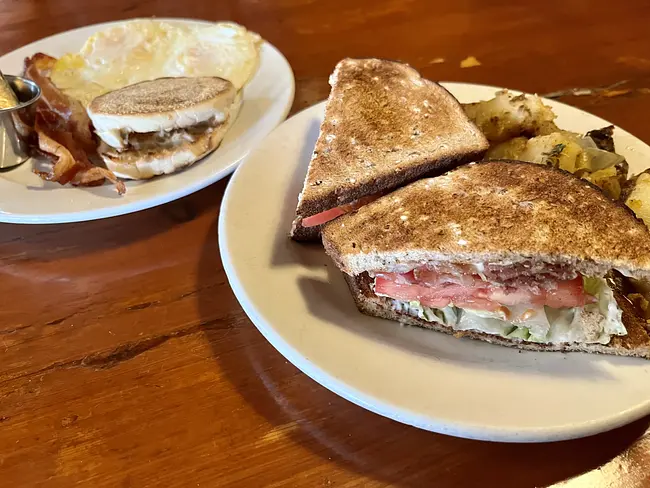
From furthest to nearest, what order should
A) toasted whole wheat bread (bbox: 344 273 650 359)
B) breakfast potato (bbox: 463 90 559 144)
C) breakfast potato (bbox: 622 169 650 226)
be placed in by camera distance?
breakfast potato (bbox: 463 90 559 144), breakfast potato (bbox: 622 169 650 226), toasted whole wheat bread (bbox: 344 273 650 359)

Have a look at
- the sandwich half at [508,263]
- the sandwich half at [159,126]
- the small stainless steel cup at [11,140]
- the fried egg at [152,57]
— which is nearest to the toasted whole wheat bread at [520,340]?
the sandwich half at [508,263]

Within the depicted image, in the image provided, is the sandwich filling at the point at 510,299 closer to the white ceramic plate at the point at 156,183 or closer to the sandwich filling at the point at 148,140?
the white ceramic plate at the point at 156,183

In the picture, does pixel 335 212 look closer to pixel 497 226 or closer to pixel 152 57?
pixel 497 226

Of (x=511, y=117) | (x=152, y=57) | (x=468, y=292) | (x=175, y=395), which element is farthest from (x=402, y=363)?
(x=152, y=57)

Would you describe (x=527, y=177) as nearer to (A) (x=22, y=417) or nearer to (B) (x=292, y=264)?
(B) (x=292, y=264)

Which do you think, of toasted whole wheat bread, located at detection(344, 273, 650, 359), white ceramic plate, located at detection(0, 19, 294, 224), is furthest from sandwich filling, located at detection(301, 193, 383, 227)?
white ceramic plate, located at detection(0, 19, 294, 224)

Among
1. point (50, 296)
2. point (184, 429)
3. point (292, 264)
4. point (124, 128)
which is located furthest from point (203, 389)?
point (124, 128)

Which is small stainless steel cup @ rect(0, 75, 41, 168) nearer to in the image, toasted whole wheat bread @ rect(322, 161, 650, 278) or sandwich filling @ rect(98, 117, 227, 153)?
sandwich filling @ rect(98, 117, 227, 153)
